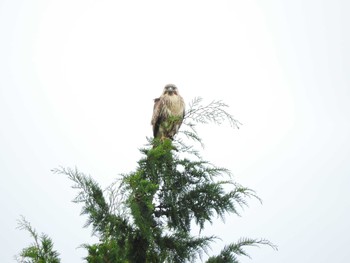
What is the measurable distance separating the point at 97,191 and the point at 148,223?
459mm

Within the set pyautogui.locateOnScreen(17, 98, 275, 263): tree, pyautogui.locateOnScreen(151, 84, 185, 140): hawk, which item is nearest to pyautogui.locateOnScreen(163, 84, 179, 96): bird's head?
pyautogui.locateOnScreen(151, 84, 185, 140): hawk

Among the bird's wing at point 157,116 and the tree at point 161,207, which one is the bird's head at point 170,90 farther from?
the tree at point 161,207

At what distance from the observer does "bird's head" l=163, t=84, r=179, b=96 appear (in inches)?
360

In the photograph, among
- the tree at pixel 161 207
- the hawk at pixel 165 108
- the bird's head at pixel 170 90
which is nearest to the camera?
the tree at pixel 161 207

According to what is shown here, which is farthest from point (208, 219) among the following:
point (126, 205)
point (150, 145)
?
point (150, 145)

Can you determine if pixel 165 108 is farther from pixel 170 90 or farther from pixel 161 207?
pixel 161 207

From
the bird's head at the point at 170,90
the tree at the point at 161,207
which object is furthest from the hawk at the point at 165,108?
the tree at the point at 161,207

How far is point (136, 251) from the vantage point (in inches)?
145

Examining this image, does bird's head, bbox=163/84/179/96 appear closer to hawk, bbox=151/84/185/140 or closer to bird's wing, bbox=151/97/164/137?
hawk, bbox=151/84/185/140

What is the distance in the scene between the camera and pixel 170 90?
9.18 m

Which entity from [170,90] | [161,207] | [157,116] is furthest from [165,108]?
[161,207]

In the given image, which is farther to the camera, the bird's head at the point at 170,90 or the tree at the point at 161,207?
the bird's head at the point at 170,90

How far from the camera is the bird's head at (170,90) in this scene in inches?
360

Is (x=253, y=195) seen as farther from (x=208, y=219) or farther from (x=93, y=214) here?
(x=93, y=214)
